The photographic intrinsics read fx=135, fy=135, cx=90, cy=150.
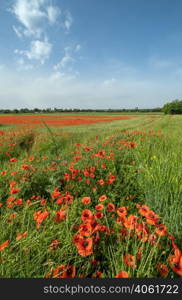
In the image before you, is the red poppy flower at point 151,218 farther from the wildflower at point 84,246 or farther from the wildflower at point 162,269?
the wildflower at point 84,246

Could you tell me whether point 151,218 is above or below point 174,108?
below

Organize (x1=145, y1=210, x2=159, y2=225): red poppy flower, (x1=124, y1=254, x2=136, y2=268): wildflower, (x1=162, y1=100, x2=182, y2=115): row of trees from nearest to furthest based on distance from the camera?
(x1=124, y1=254, x2=136, y2=268): wildflower, (x1=145, y1=210, x2=159, y2=225): red poppy flower, (x1=162, y1=100, x2=182, y2=115): row of trees

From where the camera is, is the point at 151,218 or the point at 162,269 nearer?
the point at 162,269

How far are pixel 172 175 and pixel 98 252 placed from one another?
1066mm

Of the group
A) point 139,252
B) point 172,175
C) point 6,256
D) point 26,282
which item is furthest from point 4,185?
point 172,175

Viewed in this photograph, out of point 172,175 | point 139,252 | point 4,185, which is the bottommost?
point 4,185

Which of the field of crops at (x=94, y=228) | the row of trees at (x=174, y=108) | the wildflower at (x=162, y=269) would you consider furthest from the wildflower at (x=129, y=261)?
→ the row of trees at (x=174, y=108)

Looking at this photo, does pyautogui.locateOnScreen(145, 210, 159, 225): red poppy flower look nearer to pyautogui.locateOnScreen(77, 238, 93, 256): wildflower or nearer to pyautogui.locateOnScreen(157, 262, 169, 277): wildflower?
pyautogui.locateOnScreen(157, 262, 169, 277): wildflower

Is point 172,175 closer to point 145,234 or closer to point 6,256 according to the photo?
point 145,234

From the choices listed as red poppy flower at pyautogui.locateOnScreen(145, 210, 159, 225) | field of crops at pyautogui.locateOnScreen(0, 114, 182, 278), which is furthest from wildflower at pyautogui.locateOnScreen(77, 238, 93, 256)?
red poppy flower at pyautogui.locateOnScreen(145, 210, 159, 225)

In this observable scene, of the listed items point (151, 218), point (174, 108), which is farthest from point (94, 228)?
Result: point (174, 108)

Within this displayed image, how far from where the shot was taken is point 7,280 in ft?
2.39

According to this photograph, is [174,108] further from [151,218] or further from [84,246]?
[84,246]

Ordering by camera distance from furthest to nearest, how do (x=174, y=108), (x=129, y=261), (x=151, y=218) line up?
1. (x=174, y=108)
2. (x=151, y=218)
3. (x=129, y=261)
